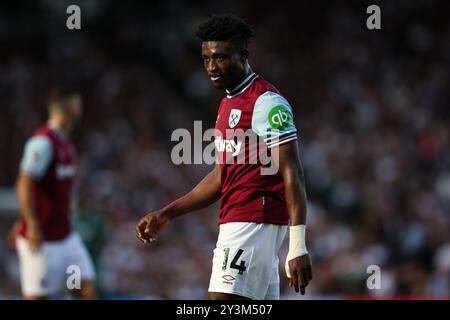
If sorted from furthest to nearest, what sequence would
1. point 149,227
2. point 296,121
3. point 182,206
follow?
point 296,121 < point 182,206 < point 149,227

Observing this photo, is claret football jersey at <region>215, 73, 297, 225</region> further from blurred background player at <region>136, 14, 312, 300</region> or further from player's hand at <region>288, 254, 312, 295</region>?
player's hand at <region>288, 254, 312, 295</region>

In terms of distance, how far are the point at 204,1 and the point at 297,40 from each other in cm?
281

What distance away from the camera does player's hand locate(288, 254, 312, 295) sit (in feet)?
16.1

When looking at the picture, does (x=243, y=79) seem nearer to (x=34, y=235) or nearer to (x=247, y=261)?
(x=247, y=261)

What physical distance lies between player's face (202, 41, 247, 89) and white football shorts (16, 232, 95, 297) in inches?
119

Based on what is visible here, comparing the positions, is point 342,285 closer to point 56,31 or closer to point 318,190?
point 318,190

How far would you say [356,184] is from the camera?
45.0ft

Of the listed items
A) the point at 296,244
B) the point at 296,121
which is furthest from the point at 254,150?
the point at 296,121

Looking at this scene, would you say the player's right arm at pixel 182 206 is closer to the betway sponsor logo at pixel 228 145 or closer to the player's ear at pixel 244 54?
the betway sponsor logo at pixel 228 145

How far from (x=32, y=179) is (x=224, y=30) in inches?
127

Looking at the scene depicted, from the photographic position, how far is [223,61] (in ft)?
17.9

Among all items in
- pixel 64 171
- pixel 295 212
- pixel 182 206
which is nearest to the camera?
pixel 295 212

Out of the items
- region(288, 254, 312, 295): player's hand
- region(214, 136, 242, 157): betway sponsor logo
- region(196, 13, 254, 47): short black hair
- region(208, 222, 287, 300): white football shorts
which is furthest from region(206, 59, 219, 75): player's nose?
region(288, 254, 312, 295): player's hand

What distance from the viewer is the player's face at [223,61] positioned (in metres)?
5.44
